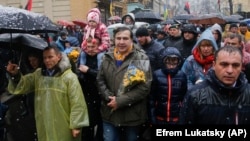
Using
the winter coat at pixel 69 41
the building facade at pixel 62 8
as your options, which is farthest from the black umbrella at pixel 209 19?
the building facade at pixel 62 8

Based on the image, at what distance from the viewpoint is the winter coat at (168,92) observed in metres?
4.84

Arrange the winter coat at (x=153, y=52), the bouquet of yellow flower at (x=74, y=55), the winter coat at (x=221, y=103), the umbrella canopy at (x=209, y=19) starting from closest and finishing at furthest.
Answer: the winter coat at (x=221, y=103), the bouquet of yellow flower at (x=74, y=55), the winter coat at (x=153, y=52), the umbrella canopy at (x=209, y=19)

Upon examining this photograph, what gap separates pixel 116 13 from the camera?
108 ft

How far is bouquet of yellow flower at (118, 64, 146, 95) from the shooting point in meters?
4.64

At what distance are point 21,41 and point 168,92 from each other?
2.13 meters

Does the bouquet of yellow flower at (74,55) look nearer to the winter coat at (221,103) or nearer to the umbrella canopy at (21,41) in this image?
the umbrella canopy at (21,41)

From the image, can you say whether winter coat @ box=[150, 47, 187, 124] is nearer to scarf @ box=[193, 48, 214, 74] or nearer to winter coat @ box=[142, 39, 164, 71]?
scarf @ box=[193, 48, 214, 74]

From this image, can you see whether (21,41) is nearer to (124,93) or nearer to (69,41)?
(124,93)

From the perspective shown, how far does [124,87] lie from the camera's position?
4688 millimetres

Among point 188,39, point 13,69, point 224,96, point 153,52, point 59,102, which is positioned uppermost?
point 188,39

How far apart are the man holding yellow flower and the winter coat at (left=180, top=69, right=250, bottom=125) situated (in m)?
1.39

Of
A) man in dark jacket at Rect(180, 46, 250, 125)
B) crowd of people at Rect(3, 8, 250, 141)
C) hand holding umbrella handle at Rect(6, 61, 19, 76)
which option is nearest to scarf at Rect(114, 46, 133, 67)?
crowd of people at Rect(3, 8, 250, 141)

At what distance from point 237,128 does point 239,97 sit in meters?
0.27

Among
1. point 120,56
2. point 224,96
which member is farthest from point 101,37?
point 224,96
